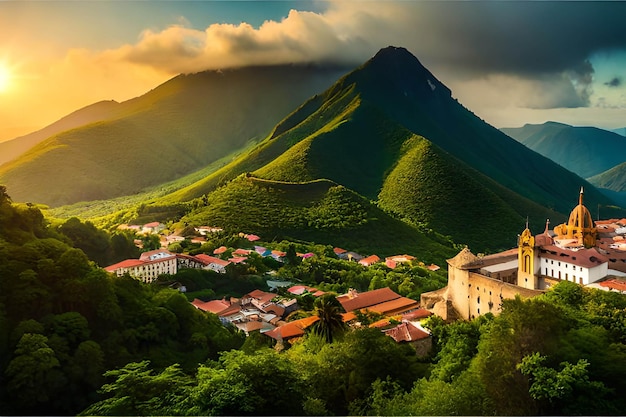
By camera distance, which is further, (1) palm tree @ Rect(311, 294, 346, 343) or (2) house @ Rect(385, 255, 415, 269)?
(2) house @ Rect(385, 255, 415, 269)

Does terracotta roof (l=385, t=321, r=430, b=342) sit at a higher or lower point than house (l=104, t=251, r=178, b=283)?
lower

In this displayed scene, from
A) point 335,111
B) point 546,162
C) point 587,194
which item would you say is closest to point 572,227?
point 335,111

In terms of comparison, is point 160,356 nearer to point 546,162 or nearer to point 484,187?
point 484,187

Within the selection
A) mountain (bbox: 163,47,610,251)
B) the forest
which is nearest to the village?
the forest

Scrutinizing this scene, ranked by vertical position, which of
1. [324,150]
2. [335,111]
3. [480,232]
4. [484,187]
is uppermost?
[335,111]

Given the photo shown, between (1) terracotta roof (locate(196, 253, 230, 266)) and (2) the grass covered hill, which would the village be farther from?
(2) the grass covered hill

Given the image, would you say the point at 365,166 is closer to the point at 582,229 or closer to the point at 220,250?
the point at 220,250

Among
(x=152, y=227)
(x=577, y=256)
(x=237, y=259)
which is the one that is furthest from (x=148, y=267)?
(x=577, y=256)
